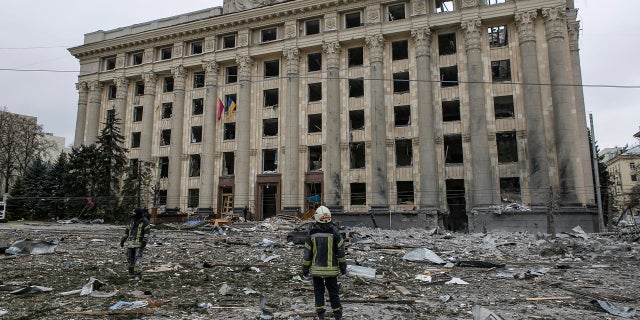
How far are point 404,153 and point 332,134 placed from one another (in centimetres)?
586

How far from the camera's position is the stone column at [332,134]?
32156 millimetres

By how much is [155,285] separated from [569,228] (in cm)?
2555

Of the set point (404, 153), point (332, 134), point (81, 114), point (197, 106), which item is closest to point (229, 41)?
point (197, 106)

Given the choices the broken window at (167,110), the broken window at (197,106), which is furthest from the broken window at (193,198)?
the broken window at (167,110)

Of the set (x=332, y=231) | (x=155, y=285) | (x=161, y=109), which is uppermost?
(x=161, y=109)

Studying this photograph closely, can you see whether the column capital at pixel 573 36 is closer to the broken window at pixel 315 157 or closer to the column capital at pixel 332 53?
the column capital at pixel 332 53

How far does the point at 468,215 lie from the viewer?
2872 cm

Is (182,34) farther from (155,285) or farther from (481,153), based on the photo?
(155,285)

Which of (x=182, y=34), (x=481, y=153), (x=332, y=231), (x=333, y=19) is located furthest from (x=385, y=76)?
(x=332, y=231)

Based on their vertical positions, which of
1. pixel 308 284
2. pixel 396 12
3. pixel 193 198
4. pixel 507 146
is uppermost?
pixel 396 12

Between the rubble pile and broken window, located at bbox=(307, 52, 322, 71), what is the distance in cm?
2192

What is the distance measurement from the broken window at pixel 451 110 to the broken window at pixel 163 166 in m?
25.4

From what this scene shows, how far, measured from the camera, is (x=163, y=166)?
1548 inches

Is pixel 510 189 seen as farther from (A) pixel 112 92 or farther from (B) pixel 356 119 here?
(A) pixel 112 92
